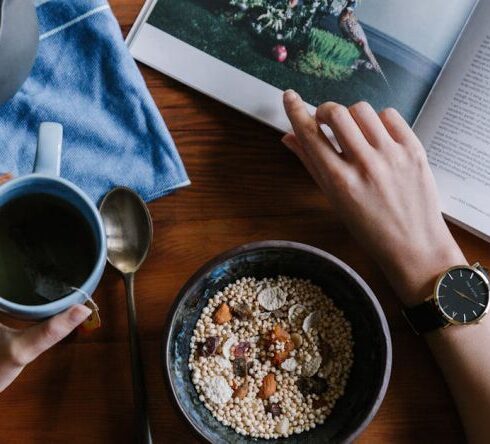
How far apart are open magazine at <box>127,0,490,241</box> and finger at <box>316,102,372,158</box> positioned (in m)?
0.05

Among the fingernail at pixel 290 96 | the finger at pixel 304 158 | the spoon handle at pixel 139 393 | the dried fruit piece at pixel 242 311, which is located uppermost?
the fingernail at pixel 290 96

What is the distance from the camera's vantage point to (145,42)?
713mm

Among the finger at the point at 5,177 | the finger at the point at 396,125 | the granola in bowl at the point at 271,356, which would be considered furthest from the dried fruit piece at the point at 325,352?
the finger at the point at 5,177

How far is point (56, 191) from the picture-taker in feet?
1.93

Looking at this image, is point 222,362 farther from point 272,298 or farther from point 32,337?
point 32,337

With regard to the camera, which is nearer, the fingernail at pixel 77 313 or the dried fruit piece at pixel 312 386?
the fingernail at pixel 77 313

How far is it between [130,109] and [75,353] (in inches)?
9.7

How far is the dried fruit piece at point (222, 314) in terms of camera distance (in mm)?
656

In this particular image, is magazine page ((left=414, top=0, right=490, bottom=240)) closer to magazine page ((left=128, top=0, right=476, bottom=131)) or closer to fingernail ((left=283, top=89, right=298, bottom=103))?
magazine page ((left=128, top=0, right=476, bottom=131))

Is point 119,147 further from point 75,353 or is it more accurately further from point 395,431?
point 395,431

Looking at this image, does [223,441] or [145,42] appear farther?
[145,42]

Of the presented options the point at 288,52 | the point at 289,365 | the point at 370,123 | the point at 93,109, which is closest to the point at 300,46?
the point at 288,52

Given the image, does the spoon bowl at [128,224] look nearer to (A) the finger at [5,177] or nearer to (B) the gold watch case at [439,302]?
(A) the finger at [5,177]

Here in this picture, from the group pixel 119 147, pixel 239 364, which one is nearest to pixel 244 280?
pixel 239 364
